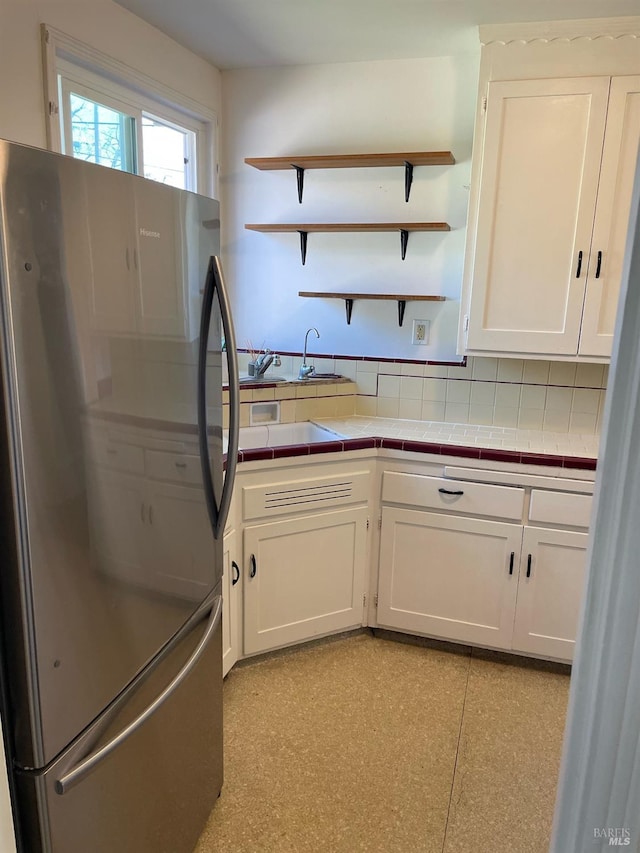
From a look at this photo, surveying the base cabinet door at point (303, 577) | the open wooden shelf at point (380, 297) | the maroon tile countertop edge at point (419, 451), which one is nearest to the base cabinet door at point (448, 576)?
the base cabinet door at point (303, 577)

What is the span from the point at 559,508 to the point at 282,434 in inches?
46.9

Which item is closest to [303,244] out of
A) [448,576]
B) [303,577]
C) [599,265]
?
[599,265]

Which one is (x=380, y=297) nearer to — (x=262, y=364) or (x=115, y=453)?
(x=262, y=364)

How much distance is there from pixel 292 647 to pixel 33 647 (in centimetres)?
168

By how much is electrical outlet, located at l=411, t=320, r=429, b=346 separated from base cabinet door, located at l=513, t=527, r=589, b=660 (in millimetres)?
1009

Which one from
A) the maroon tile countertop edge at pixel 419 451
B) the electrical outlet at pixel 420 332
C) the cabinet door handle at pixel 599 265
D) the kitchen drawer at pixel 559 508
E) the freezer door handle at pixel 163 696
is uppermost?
the cabinet door handle at pixel 599 265

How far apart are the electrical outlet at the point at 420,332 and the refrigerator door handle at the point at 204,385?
4.95ft

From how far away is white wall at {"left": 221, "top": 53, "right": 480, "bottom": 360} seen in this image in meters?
2.62

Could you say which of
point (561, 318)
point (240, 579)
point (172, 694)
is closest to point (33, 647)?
point (172, 694)

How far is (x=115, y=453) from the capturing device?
3.58 ft

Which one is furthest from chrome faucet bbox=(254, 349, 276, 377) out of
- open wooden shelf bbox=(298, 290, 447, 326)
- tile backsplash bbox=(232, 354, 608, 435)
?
open wooden shelf bbox=(298, 290, 447, 326)

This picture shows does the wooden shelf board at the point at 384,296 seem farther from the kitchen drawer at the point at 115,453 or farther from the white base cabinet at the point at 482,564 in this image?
the kitchen drawer at the point at 115,453

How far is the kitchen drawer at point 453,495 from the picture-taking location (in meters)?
2.25

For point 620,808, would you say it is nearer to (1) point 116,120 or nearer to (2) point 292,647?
(2) point 292,647
